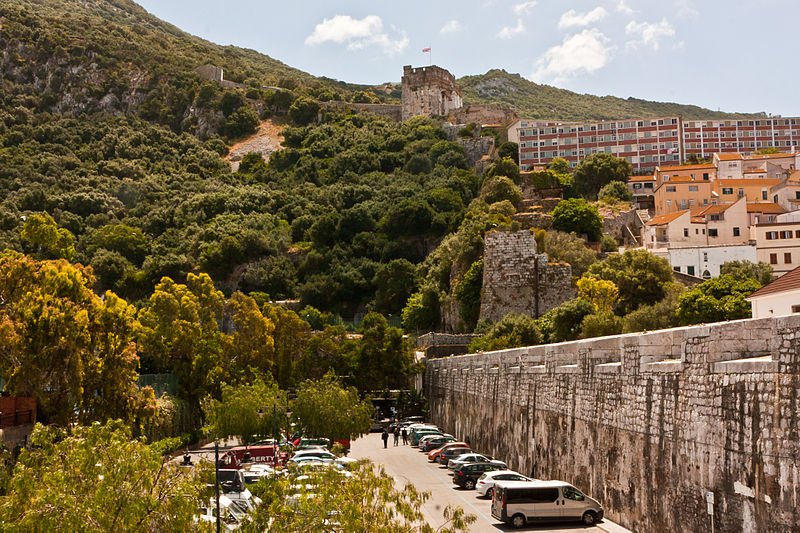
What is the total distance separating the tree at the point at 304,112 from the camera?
139 m

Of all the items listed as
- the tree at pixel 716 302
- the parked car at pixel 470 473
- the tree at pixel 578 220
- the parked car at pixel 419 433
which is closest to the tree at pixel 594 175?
the tree at pixel 578 220

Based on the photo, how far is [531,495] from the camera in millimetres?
23938

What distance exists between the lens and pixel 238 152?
131250 mm

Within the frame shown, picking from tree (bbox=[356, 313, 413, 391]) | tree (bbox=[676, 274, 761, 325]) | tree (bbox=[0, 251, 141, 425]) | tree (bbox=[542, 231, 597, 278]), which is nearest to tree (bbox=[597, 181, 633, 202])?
tree (bbox=[542, 231, 597, 278])

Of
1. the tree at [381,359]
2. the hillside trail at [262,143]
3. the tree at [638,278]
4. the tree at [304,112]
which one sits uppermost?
the tree at [304,112]

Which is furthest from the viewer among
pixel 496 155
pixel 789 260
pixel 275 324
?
pixel 496 155

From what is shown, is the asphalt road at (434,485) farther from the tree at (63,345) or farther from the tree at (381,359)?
the tree at (63,345)

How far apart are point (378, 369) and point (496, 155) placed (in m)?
58.1

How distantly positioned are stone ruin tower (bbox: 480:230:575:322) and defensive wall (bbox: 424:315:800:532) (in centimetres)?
2951

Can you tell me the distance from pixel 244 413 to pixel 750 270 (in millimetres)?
34171

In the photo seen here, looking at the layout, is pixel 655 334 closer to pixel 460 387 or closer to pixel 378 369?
pixel 460 387

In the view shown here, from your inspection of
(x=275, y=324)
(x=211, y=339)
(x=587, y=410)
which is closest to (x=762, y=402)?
(x=587, y=410)

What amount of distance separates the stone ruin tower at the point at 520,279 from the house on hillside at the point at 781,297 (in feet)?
84.8

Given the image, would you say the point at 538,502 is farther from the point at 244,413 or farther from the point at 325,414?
the point at 244,413
